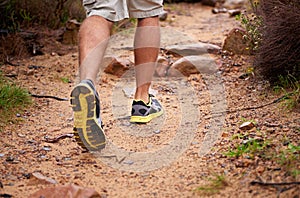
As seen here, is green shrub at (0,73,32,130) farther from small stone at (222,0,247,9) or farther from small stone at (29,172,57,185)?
small stone at (222,0,247,9)

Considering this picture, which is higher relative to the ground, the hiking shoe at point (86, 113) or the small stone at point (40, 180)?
the hiking shoe at point (86, 113)

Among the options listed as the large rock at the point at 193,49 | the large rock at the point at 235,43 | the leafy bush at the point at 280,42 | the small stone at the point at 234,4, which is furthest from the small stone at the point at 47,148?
the small stone at the point at 234,4

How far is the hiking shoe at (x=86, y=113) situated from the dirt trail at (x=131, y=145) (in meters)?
0.16

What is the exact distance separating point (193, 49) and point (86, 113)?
95.3 inches

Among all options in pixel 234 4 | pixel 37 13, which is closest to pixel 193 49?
pixel 37 13

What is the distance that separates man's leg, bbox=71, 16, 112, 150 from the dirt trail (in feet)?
0.53

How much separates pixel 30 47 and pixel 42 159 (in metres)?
2.34

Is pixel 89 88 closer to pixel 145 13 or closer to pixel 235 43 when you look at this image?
pixel 145 13

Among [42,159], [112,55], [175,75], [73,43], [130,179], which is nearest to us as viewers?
[130,179]

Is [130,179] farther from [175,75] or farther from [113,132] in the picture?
[175,75]

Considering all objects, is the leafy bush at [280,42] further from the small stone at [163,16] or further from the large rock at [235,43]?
the small stone at [163,16]

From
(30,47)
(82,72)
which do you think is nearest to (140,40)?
(82,72)

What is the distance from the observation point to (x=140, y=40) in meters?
2.74

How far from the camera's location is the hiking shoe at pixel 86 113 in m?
2.17
